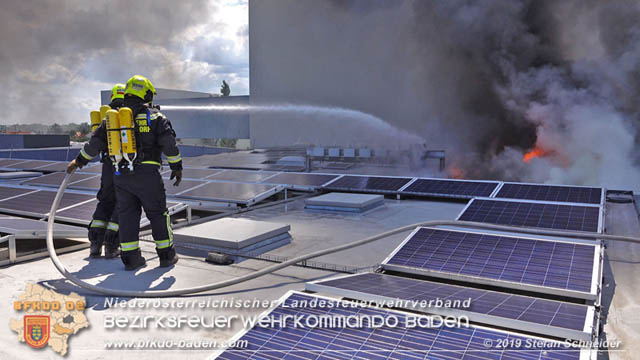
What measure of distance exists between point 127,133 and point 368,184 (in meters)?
8.00

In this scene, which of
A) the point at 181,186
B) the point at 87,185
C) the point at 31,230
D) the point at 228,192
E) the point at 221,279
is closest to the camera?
the point at 221,279

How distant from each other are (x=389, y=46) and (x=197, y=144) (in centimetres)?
1696

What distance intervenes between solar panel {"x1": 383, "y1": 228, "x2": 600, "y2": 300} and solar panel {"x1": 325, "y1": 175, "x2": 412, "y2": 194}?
5.74 meters

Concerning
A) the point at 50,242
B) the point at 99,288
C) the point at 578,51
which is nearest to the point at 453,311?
the point at 99,288

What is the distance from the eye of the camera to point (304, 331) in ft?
12.0

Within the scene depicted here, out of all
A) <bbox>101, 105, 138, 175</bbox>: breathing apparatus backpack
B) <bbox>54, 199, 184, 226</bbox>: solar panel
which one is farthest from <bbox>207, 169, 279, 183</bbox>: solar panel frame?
<bbox>101, 105, 138, 175</bbox>: breathing apparatus backpack

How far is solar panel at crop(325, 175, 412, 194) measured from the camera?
12.6 metres

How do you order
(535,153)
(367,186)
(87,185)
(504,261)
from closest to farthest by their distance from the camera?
(504,261) → (367,186) → (87,185) → (535,153)

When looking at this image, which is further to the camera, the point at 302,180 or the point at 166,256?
the point at 302,180

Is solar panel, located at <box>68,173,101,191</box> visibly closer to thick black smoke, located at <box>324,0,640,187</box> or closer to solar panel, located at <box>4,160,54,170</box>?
solar panel, located at <box>4,160,54,170</box>

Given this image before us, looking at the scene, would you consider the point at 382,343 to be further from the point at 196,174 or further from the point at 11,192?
the point at 196,174

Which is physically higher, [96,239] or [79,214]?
[79,214]

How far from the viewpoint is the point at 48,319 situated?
184 inches

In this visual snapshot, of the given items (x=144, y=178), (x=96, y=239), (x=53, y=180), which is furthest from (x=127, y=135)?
(x=53, y=180)
